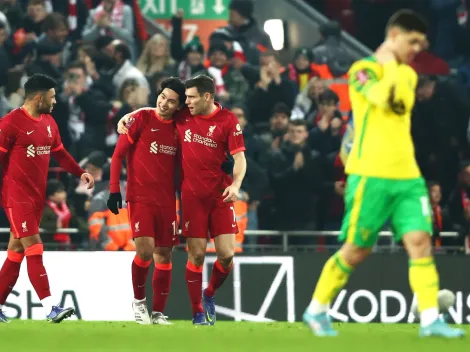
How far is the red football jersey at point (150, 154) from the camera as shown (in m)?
12.5

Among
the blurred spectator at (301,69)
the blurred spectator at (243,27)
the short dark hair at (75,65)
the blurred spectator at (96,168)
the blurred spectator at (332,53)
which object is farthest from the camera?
→ the blurred spectator at (332,53)

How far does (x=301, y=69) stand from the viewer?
18641 mm

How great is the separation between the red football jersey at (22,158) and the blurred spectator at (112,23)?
637cm

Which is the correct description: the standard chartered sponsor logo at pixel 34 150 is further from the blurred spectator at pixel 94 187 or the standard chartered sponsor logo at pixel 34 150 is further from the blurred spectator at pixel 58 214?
the blurred spectator at pixel 94 187

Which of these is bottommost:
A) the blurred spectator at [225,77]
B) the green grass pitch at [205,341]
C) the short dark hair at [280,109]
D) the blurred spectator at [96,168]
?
the green grass pitch at [205,341]

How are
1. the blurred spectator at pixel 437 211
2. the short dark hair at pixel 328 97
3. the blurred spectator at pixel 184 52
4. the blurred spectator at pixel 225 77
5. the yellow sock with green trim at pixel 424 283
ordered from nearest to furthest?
the yellow sock with green trim at pixel 424 283 < the blurred spectator at pixel 437 211 < the short dark hair at pixel 328 97 < the blurred spectator at pixel 225 77 < the blurred spectator at pixel 184 52

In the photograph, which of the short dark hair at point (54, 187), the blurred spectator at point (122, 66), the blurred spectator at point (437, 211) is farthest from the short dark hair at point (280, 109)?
the short dark hair at point (54, 187)

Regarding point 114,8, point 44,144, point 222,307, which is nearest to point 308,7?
point 114,8

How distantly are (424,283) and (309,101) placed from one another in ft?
30.6

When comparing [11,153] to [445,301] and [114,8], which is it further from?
[114,8]

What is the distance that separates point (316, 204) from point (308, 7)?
479cm

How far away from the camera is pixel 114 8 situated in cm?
1883

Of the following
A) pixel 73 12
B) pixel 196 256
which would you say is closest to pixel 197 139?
pixel 196 256

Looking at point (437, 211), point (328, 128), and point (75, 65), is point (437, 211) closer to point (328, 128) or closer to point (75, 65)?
point (328, 128)
